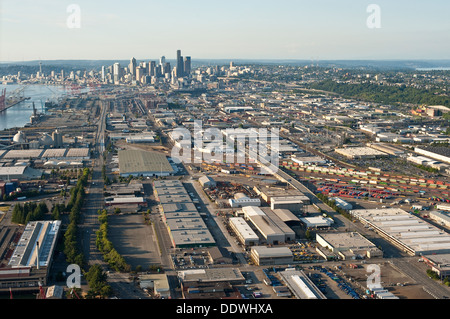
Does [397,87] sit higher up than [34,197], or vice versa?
[397,87]

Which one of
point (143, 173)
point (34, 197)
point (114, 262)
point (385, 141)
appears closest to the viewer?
point (114, 262)

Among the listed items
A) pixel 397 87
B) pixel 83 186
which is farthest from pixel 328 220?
pixel 397 87

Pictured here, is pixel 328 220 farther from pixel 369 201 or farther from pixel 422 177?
pixel 422 177

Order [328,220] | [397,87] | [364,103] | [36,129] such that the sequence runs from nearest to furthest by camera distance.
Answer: [328,220] < [36,129] < [364,103] < [397,87]

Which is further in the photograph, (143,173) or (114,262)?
(143,173)

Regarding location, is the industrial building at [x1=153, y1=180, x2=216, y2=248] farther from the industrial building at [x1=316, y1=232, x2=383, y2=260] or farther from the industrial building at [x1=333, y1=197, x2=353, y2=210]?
the industrial building at [x1=333, y1=197, x2=353, y2=210]

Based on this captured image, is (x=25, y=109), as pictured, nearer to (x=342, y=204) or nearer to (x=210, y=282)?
(x=342, y=204)
